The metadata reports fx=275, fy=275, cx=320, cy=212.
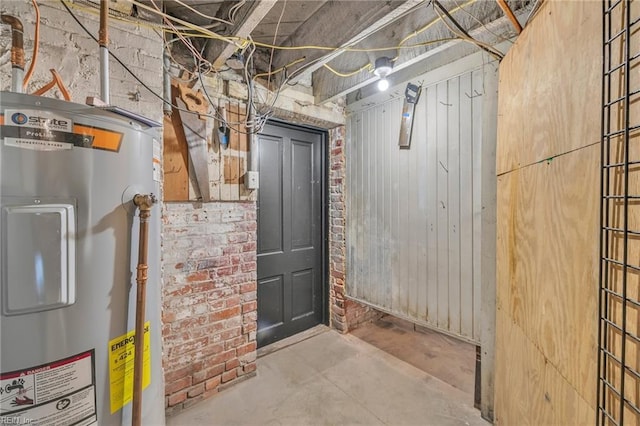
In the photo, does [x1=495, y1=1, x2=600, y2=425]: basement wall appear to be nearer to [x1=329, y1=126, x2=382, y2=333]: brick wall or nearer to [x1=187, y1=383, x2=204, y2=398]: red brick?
[x1=329, y1=126, x2=382, y2=333]: brick wall

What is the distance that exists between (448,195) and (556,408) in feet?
4.22

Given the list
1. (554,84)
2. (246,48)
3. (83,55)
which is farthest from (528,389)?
(83,55)

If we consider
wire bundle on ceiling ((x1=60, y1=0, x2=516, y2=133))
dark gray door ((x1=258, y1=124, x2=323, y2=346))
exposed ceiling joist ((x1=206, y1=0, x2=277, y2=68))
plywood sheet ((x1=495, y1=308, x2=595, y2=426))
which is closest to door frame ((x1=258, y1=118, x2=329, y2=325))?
dark gray door ((x1=258, y1=124, x2=323, y2=346))

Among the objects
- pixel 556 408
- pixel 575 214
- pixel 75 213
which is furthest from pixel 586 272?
pixel 75 213

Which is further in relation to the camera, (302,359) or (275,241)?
(275,241)

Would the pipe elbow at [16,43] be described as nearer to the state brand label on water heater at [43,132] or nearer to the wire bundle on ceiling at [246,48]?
the wire bundle on ceiling at [246,48]

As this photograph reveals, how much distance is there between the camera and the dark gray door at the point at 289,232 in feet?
8.00

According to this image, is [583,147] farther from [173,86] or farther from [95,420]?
[173,86]

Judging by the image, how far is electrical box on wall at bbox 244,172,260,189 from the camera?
203 cm

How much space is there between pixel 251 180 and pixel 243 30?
0.93 meters

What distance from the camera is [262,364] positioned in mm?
2219

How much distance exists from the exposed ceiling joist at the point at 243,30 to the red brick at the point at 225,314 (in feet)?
5.50

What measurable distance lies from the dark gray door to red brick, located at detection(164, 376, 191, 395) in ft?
2.36

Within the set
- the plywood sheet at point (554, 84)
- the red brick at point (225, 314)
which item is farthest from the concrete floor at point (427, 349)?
the plywood sheet at point (554, 84)
